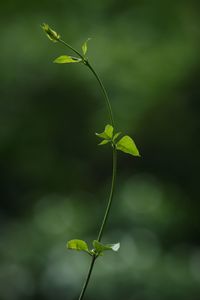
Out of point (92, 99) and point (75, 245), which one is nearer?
point (75, 245)

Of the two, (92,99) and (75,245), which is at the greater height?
(92,99)

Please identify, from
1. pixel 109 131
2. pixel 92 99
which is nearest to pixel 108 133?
pixel 109 131

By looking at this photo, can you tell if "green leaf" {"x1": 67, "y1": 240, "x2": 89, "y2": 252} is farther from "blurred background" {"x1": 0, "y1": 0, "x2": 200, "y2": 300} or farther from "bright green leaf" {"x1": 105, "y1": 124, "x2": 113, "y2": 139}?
"blurred background" {"x1": 0, "y1": 0, "x2": 200, "y2": 300}

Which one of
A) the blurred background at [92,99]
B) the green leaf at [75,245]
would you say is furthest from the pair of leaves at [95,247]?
the blurred background at [92,99]

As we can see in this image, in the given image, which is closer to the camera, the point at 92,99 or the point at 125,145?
the point at 125,145

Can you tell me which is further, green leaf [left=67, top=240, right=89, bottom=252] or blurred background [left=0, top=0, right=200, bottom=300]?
blurred background [left=0, top=0, right=200, bottom=300]

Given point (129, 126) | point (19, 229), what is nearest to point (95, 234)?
point (19, 229)

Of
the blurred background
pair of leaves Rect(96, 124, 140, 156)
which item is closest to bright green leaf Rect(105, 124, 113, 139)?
pair of leaves Rect(96, 124, 140, 156)

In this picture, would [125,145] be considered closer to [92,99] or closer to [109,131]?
[109,131]

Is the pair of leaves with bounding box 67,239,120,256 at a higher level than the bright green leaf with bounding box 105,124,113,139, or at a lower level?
lower

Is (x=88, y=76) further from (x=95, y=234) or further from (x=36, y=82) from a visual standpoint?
(x=95, y=234)

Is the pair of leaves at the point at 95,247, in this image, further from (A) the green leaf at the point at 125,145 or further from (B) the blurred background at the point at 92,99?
(B) the blurred background at the point at 92,99
